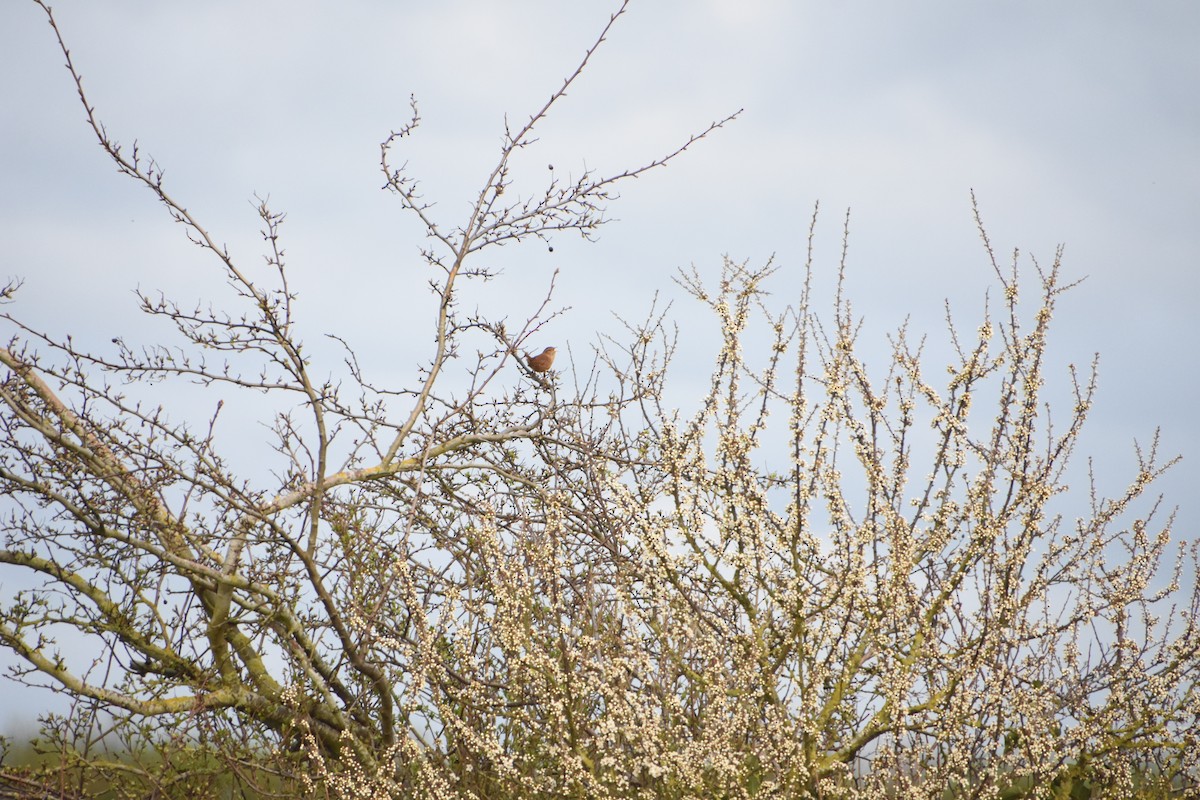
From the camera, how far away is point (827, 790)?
3436 millimetres

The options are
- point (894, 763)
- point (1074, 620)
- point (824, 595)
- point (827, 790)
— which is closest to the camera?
point (827, 790)

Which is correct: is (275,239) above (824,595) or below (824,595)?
above

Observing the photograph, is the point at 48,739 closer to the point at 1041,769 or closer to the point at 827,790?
the point at 827,790

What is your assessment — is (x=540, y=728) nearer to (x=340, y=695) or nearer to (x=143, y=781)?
(x=340, y=695)

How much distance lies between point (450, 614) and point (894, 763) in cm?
172

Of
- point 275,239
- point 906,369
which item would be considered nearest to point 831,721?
point 906,369

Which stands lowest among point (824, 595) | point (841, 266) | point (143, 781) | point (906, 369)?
point (143, 781)

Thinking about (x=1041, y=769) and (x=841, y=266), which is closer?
(x=1041, y=769)

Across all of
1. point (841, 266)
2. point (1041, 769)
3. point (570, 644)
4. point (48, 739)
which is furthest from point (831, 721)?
point (48, 739)

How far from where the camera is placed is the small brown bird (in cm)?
624

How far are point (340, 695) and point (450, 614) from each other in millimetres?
2124

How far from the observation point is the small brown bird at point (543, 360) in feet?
20.5

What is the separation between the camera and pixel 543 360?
6258mm

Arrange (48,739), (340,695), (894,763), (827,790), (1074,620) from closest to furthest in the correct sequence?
(827,790)
(894,763)
(1074,620)
(48,739)
(340,695)
